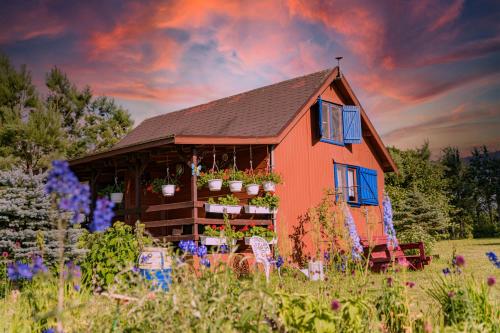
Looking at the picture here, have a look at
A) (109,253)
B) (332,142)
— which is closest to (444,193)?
(332,142)

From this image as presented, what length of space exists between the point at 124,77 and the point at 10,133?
542cm

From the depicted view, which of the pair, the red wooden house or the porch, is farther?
the red wooden house

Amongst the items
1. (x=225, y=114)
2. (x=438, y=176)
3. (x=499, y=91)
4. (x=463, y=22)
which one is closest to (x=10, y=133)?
(x=225, y=114)

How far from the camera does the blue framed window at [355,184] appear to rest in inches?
612

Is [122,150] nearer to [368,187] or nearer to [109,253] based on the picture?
[109,253]

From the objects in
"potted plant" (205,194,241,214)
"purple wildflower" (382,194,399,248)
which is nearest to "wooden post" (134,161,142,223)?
"potted plant" (205,194,241,214)

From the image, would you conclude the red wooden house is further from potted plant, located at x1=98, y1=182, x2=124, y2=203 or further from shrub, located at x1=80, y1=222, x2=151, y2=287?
shrub, located at x1=80, y1=222, x2=151, y2=287

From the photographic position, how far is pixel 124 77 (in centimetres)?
2403

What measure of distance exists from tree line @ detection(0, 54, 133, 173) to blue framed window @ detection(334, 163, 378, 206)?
36.7ft

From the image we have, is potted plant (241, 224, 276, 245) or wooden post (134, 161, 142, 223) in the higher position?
wooden post (134, 161, 142, 223)

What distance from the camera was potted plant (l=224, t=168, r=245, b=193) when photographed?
473 inches

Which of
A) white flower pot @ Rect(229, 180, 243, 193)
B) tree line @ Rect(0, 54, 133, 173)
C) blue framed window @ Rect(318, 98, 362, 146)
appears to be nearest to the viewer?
white flower pot @ Rect(229, 180, 243, 193)

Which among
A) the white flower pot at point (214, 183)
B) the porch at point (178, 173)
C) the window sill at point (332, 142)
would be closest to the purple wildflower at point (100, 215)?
the porch at point (178, 173)

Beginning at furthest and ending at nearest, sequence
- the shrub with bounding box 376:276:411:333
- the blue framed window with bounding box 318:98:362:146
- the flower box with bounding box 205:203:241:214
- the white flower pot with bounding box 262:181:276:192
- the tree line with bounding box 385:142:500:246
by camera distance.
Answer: the tree line with bounding box 385:142:500:246 < the blue framed window with bounding box 318:98:362:146 < the white flower pot with bounding box 262:181:276:192 < the flower box with bounding box 205:203:241:214 < the shrub with bounding box 376:276:411:333
